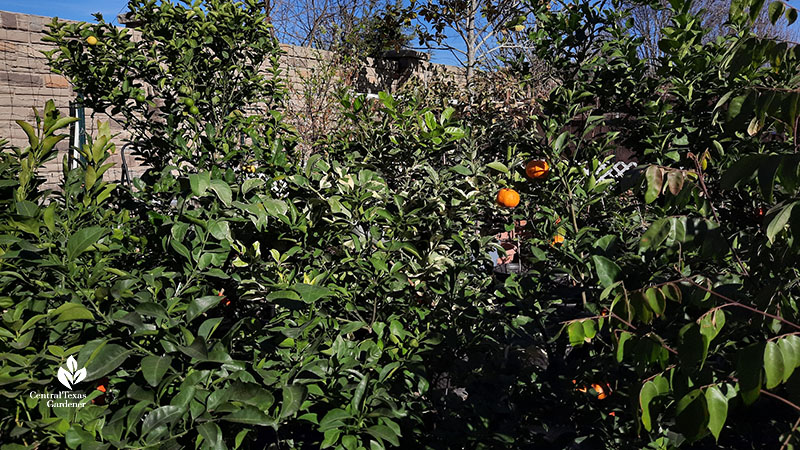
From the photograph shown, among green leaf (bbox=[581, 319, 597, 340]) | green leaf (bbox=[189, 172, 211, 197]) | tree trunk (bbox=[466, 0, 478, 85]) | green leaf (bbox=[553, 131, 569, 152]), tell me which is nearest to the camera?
green leaf (bbox=[581, 319, 597, 340])

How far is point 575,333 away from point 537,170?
835mm

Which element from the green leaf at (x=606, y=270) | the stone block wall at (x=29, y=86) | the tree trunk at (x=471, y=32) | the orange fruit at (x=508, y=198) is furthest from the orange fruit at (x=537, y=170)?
the tree trunk at (x=471, y=32)

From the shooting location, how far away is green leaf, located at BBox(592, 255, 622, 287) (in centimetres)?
107

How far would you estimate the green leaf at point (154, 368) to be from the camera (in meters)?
0.93

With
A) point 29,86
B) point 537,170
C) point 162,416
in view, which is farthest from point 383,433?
point 29,86

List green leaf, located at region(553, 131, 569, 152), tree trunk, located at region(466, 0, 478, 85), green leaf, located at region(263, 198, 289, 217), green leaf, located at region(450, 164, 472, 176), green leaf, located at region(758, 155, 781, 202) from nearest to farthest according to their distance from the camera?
green leaf, located at region(758, 155, 781, 202) → green leaf, located at region(263, 198, 289, 217) → green leaf, located at region(553, 131, 569, 152) → green leaf, located at region(450, 164, 472, 176) → tree trunk, located at region(466, 0, 478, 85)

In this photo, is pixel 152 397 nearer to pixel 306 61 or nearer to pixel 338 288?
pixel 338 288

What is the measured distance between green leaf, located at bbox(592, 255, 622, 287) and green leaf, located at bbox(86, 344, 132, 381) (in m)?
0.81

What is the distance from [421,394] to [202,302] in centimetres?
57

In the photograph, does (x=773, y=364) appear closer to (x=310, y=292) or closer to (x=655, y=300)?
(x=655, y=300)

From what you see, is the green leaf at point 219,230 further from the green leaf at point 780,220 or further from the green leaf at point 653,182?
the green leaf at point 780,220

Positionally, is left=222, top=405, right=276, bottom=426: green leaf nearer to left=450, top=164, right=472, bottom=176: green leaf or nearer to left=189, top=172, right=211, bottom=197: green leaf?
left=189, top=172, right=211, bottom=197: green leaf

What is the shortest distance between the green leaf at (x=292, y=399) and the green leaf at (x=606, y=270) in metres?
0.57

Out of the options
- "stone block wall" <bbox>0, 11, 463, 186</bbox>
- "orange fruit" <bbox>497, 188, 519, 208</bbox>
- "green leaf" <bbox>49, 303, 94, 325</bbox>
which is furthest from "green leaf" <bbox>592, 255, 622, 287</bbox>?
"stone block wall" <bbox>0, 11, 463, 186</bbox>
